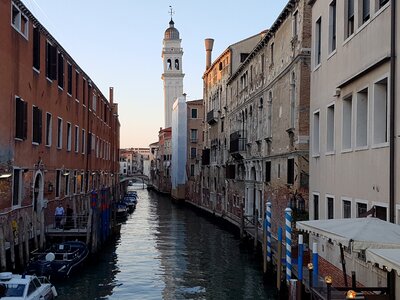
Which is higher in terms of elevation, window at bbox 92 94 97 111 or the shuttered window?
window at bbox 92 94 97 111

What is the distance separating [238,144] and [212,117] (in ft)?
34.7

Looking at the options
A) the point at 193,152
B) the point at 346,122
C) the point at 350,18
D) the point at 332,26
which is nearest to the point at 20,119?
the point at 332,26

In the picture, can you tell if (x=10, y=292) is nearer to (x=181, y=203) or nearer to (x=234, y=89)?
(x=234, y=89)

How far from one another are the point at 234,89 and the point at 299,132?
578 inches

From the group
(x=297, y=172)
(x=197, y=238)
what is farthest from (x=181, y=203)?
(x=297, y=172)

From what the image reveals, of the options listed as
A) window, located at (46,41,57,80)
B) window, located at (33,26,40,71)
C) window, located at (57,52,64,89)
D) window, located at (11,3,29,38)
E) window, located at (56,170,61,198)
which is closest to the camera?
window, located at (11,3,29,38)

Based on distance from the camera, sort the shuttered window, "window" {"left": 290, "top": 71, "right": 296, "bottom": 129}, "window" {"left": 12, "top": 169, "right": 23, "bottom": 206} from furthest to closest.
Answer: the shuttered window, "window" {"left": 290, "top": 71, "right": 296, "bottom": 129}, "window" {"left": 12, "top": 169, "right": 23, "bottom": 206}

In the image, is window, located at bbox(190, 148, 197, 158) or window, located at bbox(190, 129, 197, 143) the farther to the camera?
window, located at bbox(190, 129, 197, 143)

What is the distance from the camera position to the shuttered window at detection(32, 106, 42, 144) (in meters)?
17.9

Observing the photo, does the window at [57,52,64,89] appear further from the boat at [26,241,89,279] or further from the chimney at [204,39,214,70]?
the chimney at [204,39,214,70]

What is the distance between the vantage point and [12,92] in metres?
15.6

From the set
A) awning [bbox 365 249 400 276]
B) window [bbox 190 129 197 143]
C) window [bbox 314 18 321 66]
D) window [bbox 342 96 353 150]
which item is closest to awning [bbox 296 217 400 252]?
awning [bbox 365 249 400 276]

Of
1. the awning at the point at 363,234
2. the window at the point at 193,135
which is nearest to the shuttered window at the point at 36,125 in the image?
the awning at the point at 363,234

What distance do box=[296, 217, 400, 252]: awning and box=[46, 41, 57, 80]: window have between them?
13793 millimetres
